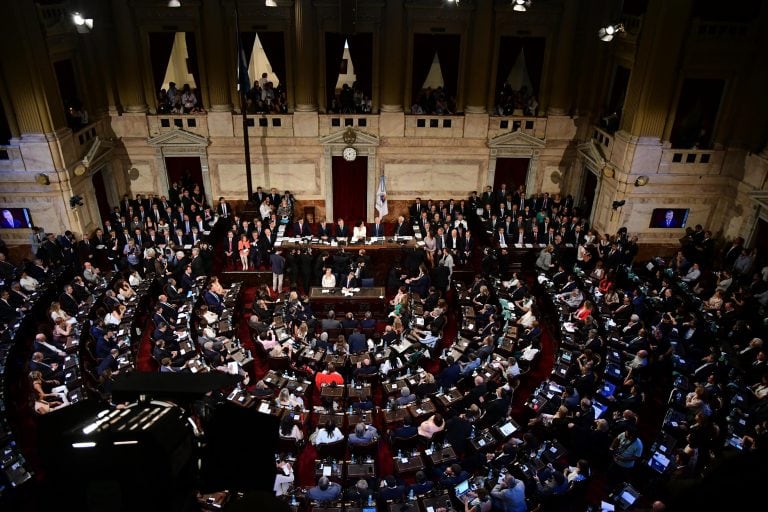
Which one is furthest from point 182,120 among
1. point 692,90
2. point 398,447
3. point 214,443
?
point 214,443

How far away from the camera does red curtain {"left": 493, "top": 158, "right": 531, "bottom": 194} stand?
22125 mm

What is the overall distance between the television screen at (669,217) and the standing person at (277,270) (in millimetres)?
12738

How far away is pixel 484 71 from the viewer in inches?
813

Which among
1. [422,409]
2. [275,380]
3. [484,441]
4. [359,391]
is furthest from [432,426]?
[275,380]

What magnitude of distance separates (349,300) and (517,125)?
1038cm

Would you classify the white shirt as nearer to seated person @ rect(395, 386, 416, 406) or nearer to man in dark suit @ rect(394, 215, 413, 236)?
man in dark suit @ rect(394, 215, 413, 236)

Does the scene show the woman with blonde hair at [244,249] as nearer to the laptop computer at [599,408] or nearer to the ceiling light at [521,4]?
the ceiling light at [521,4]

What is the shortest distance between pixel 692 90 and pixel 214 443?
1895 centimetres

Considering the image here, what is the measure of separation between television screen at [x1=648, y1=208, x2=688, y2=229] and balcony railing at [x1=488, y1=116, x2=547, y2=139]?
5.25 metres

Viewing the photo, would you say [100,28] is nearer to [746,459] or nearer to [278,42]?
[278,42]

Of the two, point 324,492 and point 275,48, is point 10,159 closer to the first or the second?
point 275,48

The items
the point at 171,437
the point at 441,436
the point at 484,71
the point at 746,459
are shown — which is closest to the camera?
the point at 746,459

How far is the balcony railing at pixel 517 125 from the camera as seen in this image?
21344 millimetres

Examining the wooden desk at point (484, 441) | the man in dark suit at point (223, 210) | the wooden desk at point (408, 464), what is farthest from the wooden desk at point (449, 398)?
the man in dark suit at point (223, 210)
